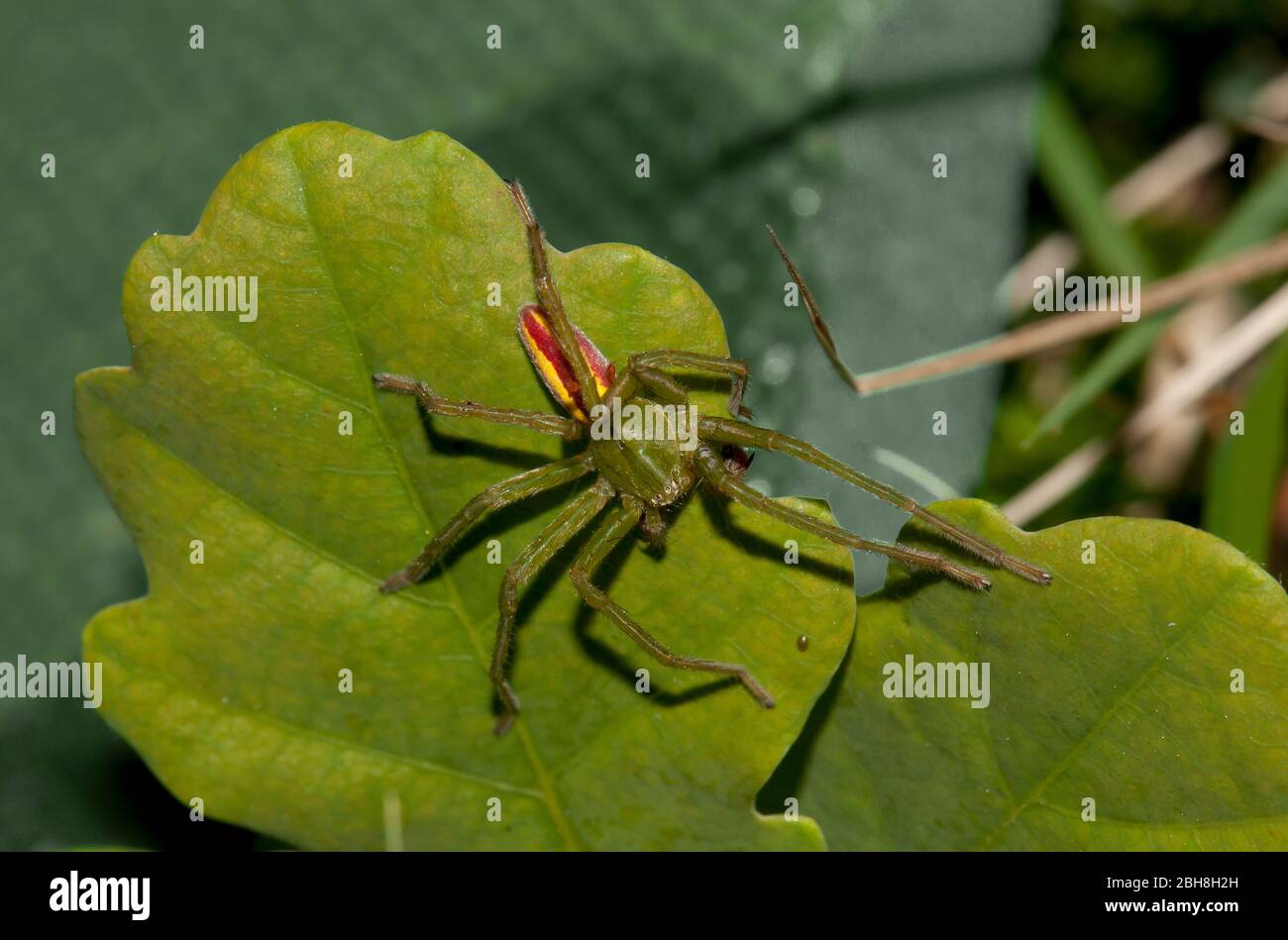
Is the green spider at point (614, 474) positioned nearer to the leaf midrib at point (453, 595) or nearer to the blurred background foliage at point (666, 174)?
the leaf midrib at point (453, 595)

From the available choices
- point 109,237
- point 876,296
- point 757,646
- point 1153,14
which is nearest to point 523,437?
point 757,646

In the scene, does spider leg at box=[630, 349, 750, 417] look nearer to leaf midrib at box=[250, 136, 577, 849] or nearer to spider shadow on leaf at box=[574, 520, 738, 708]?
spider shadow on leaf at box=[574, 520, 738, 708]

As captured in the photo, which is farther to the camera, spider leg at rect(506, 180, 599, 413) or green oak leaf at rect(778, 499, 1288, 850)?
spider leg at rect(506, 180, 599, 413)

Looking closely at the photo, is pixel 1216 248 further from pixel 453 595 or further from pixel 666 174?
pixel 453 595

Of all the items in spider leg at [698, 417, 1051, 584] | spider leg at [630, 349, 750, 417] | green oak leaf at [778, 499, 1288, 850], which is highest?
spider leg at [630, 349, 750, 417]

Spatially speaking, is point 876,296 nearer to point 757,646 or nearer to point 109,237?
point 757,646

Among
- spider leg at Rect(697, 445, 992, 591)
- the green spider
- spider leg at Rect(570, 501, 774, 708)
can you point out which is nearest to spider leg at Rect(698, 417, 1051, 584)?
the green spider
